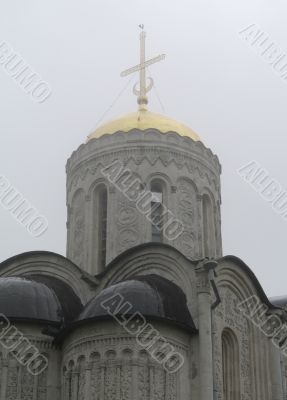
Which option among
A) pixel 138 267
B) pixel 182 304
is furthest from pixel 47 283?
pixel 182 304

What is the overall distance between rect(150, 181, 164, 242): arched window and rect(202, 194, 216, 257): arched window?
46.5 inches

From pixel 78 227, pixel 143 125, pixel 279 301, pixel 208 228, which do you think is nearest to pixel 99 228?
pixel 78 227

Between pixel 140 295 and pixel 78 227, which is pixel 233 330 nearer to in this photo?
pixel 140 295

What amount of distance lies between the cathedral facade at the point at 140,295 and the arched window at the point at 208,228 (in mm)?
29

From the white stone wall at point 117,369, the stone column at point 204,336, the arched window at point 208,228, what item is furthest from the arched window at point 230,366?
the arched window at point 208,228

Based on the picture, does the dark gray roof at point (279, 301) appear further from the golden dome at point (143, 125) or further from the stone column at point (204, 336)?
the stone column at point (204, 336)

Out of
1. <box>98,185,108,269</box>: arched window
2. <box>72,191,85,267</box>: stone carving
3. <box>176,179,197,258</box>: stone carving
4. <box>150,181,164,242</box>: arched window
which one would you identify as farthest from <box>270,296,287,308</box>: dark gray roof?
<box>72,191,85,267</box>: stone carving

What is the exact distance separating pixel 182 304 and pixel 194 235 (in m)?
3.32

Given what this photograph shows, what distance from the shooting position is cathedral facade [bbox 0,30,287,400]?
45.7 feet

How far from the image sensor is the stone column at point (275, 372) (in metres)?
16.0

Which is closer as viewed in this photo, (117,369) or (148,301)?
(117,369)

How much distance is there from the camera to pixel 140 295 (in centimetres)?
1441

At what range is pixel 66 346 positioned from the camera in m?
14.6

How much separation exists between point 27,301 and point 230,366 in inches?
165
